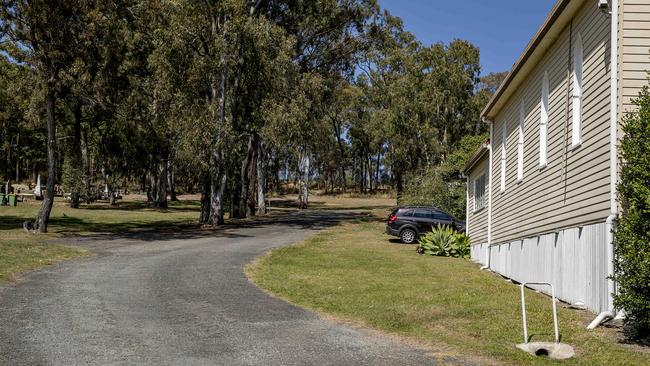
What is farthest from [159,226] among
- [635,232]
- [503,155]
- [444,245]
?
[635,232]

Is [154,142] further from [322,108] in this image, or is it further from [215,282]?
[215,282]

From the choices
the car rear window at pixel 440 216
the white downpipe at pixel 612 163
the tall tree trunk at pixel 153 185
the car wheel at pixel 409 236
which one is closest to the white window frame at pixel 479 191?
the car rear window at pixel 440 216

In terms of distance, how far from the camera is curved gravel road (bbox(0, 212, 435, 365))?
7742mm

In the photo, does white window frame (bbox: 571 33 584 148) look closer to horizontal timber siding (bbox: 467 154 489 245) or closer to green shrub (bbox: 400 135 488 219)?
horizontal timber siding (bbox: 467 154 489 245)

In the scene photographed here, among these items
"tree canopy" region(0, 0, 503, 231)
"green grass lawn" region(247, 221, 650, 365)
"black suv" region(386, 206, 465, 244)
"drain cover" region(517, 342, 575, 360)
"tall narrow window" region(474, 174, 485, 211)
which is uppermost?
"tree canopy" region(0, 0, 503, 231)

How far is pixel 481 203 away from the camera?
23141mm

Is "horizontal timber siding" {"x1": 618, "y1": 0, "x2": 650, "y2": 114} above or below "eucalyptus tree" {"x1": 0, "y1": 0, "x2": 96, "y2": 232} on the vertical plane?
below

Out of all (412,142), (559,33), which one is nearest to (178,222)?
(412,142)

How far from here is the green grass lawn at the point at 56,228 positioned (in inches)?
714

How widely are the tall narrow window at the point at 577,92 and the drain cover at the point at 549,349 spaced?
16.0ft

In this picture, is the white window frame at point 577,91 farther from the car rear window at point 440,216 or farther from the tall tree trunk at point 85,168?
the tall tree trunk at point 85,168

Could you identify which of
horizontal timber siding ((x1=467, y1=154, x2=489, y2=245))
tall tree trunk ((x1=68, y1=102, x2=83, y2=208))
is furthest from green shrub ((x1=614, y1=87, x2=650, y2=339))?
tall tree trunk ((x1=68, y1=102, x2=83, y2=208))

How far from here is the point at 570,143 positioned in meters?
12.2

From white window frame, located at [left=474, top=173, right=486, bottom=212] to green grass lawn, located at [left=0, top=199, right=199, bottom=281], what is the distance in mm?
13816
